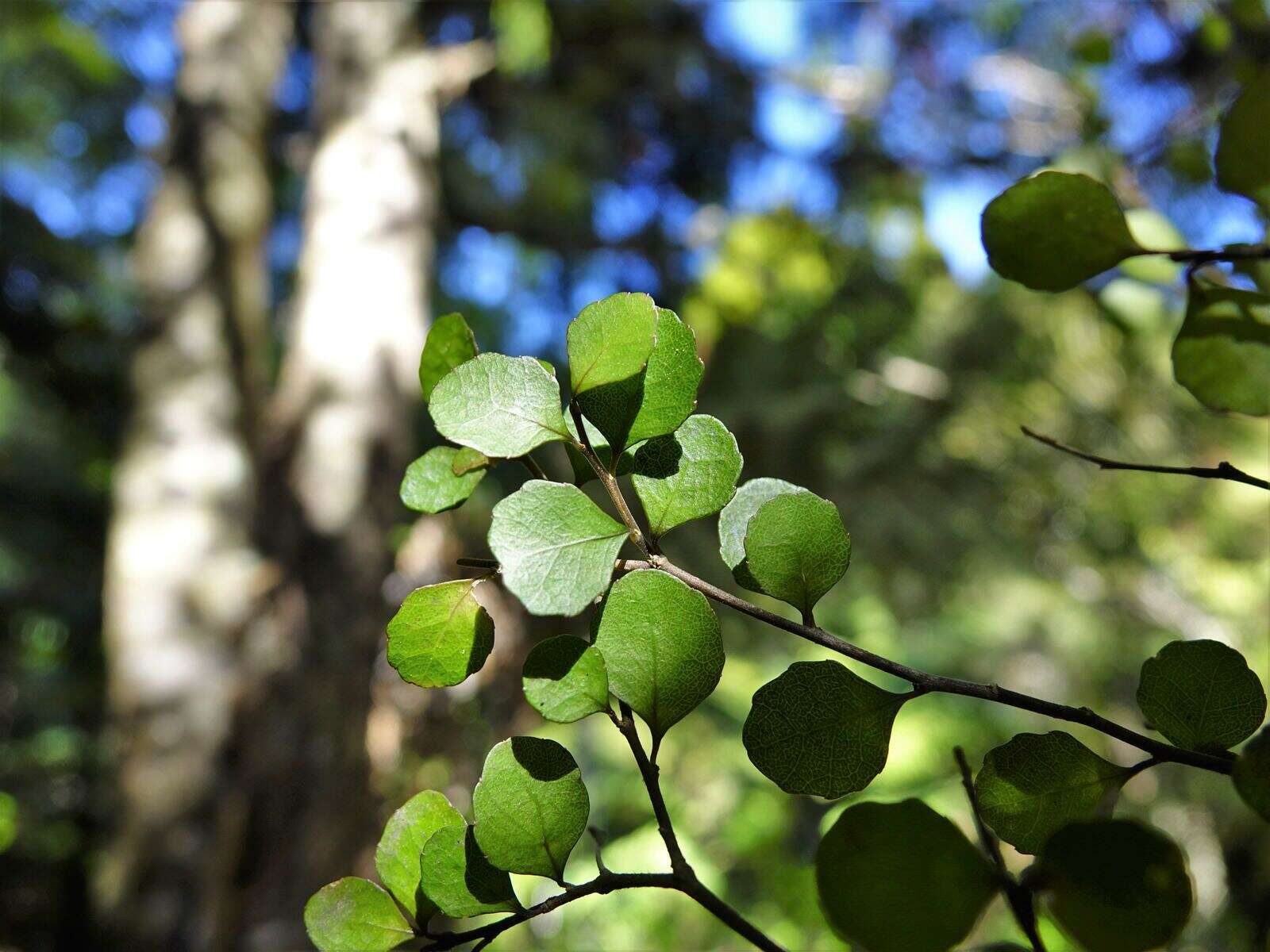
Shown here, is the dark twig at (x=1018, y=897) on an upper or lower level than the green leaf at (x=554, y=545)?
lower

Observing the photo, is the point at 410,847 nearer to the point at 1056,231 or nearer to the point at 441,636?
the point at 441,636

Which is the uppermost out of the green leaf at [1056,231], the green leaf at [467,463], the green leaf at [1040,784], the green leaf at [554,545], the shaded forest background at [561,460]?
the green leaf at [1056,231]

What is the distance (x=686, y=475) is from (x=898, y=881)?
0.08 meters

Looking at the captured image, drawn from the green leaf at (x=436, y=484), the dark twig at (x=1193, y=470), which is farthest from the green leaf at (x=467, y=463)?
the dark twig at (x=1193, y=470)

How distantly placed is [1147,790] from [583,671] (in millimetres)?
3148

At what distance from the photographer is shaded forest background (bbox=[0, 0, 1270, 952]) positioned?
868mm

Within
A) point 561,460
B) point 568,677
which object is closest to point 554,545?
point 568,677

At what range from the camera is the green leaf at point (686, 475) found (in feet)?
0.52

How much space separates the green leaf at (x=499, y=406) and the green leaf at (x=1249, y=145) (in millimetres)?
140

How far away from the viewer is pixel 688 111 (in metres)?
2.20

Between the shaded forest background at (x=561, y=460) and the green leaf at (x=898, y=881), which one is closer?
the green leaf at (x=898, y=881)

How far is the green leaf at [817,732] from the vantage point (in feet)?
0.48

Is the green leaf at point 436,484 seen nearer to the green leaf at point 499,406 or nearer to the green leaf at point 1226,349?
the green leaf at point 499,406

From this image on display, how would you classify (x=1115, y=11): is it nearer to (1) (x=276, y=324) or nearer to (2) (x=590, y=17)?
(2) (x=590, y=17)
